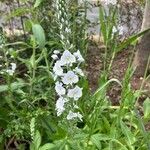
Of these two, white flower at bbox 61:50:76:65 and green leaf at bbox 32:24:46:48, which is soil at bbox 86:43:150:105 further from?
white flower at bbox 61:50:76:65

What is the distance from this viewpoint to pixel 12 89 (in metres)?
3.81

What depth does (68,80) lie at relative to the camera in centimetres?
279

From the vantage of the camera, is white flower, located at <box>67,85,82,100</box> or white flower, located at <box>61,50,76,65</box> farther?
white flower, located at <box>67,85,82,100</box>

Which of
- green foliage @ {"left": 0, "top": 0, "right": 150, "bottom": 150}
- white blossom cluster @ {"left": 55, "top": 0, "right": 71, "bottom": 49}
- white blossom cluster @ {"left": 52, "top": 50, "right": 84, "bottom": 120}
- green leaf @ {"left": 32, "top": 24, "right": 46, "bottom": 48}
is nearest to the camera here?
white blossom cluster @ {"left": 55, "top": 0, "right": 71, "bottom": 49}

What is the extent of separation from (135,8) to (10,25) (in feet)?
5.06

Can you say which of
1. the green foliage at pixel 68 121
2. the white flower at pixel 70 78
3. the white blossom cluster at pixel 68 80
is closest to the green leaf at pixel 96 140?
the green foliage at pixel 68 121

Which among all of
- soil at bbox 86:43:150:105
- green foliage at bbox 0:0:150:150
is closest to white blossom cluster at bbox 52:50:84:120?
green foliage at bbox 0:0:150:150

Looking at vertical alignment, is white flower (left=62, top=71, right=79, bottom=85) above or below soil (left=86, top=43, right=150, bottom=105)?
above

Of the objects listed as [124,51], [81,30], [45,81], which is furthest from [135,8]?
[45,81]

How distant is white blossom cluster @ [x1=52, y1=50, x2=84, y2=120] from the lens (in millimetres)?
2748

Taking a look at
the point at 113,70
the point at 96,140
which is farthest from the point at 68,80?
the point at 113,70

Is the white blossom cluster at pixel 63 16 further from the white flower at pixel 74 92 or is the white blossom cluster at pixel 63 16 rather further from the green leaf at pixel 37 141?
the green leaf at pixel 37 141

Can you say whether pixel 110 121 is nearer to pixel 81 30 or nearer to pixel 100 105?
pixel 100 105

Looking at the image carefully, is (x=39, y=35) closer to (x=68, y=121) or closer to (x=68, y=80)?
(x=68, y=121)
